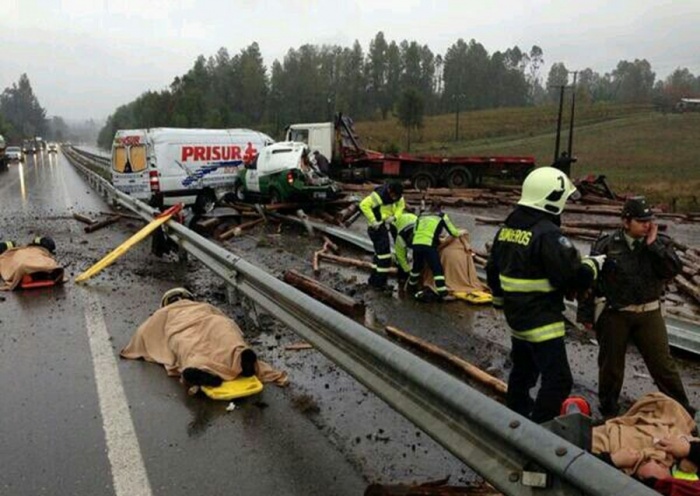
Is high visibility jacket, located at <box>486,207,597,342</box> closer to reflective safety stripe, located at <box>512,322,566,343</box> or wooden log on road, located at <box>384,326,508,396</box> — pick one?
reflective safety stripe, located at <box>512,322,566,343</box>

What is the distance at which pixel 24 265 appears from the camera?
25.9 ft

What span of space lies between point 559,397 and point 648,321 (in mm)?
1249

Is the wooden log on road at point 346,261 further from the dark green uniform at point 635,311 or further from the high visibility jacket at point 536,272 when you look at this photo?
the high visibility jacket at point 536,272

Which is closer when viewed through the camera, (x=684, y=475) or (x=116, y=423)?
(x=684, y=475)

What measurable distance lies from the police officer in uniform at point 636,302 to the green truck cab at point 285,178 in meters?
11.7

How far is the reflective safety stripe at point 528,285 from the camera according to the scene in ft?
12.2

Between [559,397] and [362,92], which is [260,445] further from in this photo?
[362,92]

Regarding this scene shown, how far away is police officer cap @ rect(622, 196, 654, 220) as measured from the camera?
4.34 metres

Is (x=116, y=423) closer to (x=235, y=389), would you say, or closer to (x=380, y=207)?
(x=235, y=389)

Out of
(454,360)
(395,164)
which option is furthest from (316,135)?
(454,360)

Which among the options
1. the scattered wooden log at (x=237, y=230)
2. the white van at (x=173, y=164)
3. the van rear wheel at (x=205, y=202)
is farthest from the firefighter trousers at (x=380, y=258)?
the van rear wheel at (x=205, y=202)

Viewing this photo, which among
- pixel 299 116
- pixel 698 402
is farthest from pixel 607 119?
pixel 698 402

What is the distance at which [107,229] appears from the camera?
46.0 feet

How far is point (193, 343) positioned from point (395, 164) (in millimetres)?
22352
